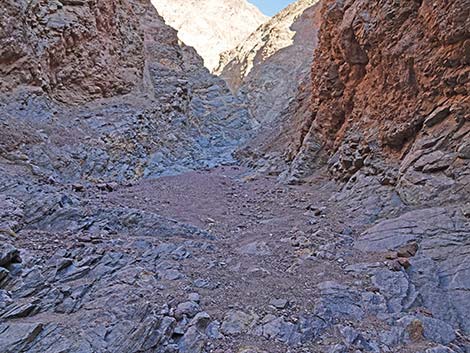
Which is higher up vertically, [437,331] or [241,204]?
[241,204]

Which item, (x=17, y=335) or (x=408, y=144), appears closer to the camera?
(x=17, y=335)

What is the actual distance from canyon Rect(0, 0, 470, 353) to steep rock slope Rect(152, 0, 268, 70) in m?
37.7

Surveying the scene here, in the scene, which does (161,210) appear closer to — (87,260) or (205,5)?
(87,260)

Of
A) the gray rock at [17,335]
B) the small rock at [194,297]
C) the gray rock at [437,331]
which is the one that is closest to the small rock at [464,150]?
the gray rock at [437,331]

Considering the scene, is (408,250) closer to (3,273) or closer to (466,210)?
(466,210)

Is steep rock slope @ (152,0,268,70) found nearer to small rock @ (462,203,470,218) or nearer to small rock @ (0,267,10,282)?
small rock @ (462,203,470,218)

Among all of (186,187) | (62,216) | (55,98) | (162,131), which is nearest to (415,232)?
(62,216)

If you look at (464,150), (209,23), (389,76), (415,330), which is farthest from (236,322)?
(209,23)

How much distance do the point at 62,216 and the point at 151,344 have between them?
3.97 m

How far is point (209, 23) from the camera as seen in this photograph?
5634cm

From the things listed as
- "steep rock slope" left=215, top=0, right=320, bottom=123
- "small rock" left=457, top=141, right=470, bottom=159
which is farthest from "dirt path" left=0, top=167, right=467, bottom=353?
"steep rock slope" left=215, top=0, right=320, bottom=123

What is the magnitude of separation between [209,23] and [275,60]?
942 inches

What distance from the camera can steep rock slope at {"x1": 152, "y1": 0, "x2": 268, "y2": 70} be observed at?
2119 inches

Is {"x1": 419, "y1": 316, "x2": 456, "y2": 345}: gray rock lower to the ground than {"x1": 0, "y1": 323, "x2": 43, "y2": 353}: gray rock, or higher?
higher
